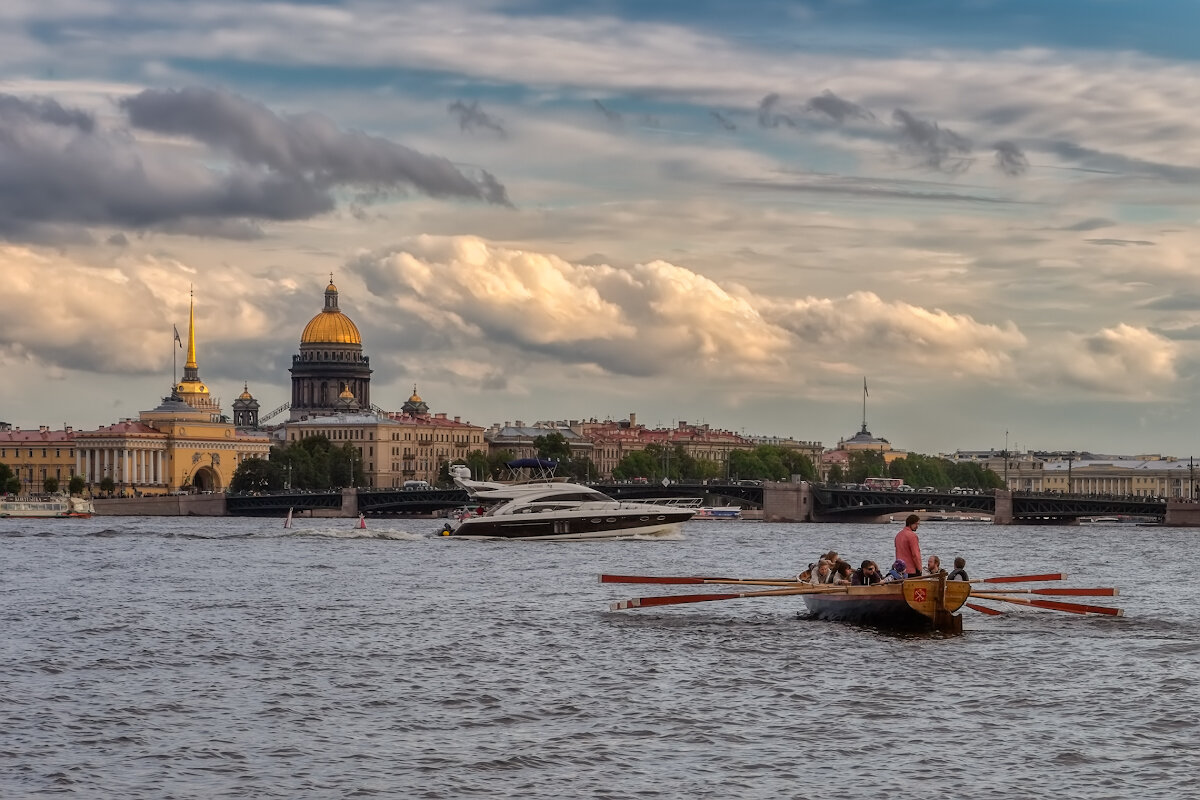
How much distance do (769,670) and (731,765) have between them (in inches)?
280

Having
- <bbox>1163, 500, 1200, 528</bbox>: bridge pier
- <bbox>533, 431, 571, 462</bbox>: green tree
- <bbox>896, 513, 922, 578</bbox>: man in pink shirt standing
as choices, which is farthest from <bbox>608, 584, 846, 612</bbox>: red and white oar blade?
<bbox>533, 431, 571, 462</bbox>: green tree

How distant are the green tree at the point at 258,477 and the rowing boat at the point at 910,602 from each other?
12434 centimetres

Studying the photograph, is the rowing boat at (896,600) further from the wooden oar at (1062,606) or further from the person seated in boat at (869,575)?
the person seated in boat at (869,575)

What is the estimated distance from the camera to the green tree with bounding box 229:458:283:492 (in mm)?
154250

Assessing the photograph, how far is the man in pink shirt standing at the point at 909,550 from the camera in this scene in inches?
1173

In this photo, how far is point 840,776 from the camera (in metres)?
19.7

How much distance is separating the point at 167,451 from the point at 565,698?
151589mm

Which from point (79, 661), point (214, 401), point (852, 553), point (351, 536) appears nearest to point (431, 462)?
point (214, 401)

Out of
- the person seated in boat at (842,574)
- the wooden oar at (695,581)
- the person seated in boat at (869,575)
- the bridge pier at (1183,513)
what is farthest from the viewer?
the bridge pier at (1183,513)

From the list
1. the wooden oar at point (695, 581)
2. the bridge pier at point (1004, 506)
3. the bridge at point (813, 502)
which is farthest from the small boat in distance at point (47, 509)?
the wooden oar at point (695, 581)

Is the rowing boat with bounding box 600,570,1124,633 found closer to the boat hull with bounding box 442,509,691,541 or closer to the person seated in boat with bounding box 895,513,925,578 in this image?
the person seated in boat with bounding box 895,513,925,578

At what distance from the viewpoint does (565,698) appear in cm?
2478

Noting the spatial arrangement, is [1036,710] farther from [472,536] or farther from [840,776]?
[472,536]

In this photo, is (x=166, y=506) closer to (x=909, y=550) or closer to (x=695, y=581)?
(x=695, y=581)
